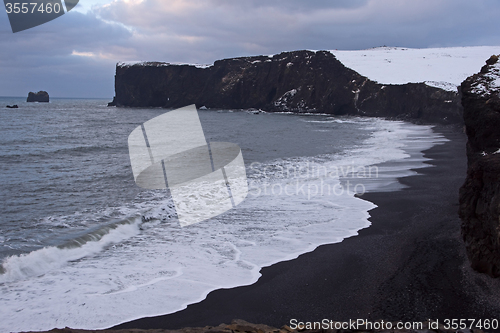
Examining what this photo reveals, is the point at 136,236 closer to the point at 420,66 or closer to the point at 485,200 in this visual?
the point at 485,200

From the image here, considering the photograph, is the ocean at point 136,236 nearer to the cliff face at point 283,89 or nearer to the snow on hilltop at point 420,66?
the cliff face at point 283,89

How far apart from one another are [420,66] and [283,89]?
22.3 metres

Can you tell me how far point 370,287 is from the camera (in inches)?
145

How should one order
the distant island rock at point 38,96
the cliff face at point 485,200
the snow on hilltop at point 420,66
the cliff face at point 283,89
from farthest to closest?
the distant island rock at point 38,96 → the snow on hilltop at point 420,66 → the cliff face at point 283,89 → the cliff face at point 485,200

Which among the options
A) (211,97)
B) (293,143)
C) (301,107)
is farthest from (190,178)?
(211,97)

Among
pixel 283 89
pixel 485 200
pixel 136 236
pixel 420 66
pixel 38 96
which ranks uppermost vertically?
pixel 38 96

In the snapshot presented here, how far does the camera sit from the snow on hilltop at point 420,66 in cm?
3953

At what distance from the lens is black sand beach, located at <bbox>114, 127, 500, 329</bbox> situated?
3.22 meters

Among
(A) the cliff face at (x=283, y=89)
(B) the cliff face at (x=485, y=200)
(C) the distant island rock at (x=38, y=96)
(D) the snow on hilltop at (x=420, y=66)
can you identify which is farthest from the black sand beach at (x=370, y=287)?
(C) the distant island rock at (x=38, y=96)

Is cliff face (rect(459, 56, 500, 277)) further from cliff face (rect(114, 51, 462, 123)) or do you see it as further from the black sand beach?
cliff face (rect(114, 51, 462, 123))

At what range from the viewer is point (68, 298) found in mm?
3697

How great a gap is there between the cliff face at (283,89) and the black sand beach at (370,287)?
29092 mm

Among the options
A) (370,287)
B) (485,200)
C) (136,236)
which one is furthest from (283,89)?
(370,287)

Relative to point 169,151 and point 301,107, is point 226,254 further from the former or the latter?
point 301,107
